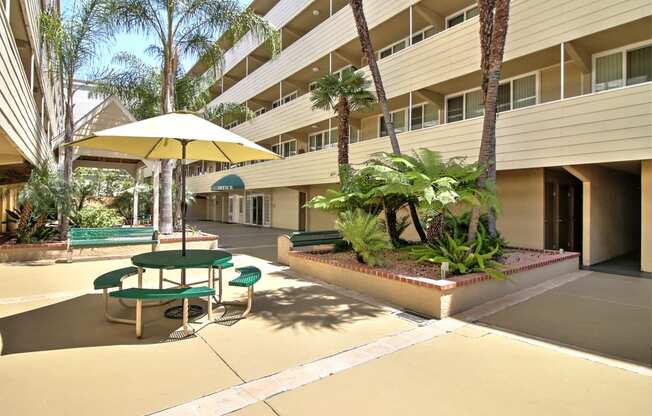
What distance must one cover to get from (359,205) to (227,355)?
5220 mm

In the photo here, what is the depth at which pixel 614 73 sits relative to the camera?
1017cm

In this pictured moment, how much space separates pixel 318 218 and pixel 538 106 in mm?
13816

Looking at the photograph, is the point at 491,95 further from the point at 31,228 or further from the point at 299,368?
the point at 31,228

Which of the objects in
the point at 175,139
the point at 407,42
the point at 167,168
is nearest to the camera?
the point at 175,139

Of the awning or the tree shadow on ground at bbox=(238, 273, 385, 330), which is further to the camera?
the awning

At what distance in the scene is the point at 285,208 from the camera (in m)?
25.0

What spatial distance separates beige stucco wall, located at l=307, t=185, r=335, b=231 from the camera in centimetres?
2113

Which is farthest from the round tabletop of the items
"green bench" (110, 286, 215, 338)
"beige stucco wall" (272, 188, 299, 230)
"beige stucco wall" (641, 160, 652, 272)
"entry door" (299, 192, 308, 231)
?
"beige stucco wall" (272, 188, 299, 230)

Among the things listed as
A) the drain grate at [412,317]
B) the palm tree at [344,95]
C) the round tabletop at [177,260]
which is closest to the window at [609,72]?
the palm tree at [344,95]

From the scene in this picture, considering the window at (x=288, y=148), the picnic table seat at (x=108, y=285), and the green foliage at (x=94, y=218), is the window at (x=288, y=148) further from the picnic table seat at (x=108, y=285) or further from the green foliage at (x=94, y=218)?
the picnic table seat at (x=108, y=285)

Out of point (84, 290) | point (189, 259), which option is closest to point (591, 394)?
point (189, 259)

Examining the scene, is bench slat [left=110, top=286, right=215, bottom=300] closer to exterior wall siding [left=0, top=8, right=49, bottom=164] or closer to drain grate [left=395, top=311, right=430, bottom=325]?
drain grate [left=395, top=311, right=430, bottom=325]

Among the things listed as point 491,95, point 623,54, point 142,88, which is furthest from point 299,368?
point 142,88

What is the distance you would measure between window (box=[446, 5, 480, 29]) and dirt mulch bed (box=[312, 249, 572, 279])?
8.97 metres
